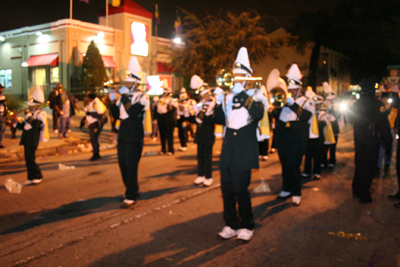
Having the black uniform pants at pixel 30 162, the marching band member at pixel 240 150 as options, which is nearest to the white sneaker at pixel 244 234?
the marching band member at pixel 240 150

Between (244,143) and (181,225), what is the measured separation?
1.60 m

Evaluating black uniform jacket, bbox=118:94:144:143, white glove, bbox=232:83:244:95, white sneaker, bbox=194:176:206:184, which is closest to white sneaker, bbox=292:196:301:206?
white sneaker, bbox=194:176:206:184

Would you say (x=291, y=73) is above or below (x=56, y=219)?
above

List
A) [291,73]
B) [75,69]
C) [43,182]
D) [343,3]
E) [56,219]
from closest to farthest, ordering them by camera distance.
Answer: [56,219], [291,73], [43,182], [75,69], [343,3]

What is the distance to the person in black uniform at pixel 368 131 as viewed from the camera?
607 centimetres

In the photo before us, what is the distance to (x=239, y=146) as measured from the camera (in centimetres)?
447

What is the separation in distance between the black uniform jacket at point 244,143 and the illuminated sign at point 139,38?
2480 centimetres

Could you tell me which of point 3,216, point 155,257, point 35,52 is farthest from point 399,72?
point 35,52

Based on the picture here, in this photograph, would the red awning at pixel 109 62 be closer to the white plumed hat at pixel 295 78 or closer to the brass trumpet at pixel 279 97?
the white plumed hat at pixel 295 78

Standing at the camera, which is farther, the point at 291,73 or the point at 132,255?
the point at 291,73

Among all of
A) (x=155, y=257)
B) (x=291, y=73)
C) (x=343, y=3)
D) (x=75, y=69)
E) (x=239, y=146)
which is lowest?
(x=155, y=257)

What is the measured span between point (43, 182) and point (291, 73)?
18.7ft

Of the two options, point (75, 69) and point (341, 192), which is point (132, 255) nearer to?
point (341, 192)

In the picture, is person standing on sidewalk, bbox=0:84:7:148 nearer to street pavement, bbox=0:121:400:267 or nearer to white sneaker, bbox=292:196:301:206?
street pavement, bbox=0:121:400:267
